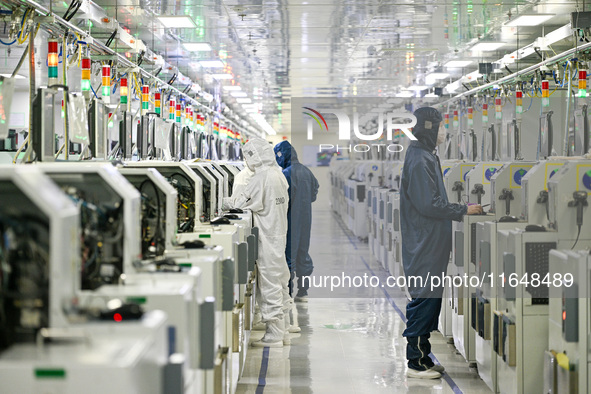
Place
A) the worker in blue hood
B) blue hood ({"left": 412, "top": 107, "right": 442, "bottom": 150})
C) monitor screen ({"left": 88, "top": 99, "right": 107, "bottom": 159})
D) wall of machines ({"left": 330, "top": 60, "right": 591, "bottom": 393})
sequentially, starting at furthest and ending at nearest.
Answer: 1. the worker in blue hood
2. blue hood ({"left": 412, "top": 107, "right": 442, "bottom": 150})
3. monitor screen ({"left": 88, "top": 99, "right": 107, "bottom": 159})
4. wall of machines ({"left": 330, "top": 60, "right": 591, "bottom": 393})

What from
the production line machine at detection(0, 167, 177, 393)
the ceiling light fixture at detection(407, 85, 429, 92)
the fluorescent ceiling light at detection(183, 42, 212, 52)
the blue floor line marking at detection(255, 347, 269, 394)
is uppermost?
the fluorescent ceiling light at detection(183, 42, 212, 52)

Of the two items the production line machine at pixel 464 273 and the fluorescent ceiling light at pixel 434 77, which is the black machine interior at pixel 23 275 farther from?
the fluorescent ceiling light at pixel 434 77

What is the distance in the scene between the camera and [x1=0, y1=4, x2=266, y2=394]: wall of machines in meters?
2.12

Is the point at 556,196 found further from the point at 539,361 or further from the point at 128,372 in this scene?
the point at 128,372

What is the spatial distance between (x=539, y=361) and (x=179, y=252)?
8.09ft

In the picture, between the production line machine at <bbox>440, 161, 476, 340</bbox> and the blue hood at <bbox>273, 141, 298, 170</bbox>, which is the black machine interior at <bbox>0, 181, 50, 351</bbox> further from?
the blue hood at <bbox>273, 141, 298, 170</bbox>

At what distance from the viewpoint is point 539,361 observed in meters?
4.79

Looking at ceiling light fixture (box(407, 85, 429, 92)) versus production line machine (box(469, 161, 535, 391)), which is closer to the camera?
production line machine (box(469, 161, 535, 391))

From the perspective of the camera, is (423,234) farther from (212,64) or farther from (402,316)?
(212,64)

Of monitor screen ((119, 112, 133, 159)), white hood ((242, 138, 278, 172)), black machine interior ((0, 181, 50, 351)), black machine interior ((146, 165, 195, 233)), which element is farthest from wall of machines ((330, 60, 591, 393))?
monitor screen ((119, 112, 133, 159))

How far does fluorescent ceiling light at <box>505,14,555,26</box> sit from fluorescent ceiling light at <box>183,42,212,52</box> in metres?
4.07

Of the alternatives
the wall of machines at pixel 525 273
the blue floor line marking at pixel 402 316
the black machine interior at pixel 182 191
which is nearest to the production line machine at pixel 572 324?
the wall of machines at pixel 525 273

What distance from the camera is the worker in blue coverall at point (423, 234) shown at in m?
5.70

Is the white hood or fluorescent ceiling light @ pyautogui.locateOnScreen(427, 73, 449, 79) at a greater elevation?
fluorescent ceiling light @ pyautogui.locateOnScreen(427, 73, 449, 79)
